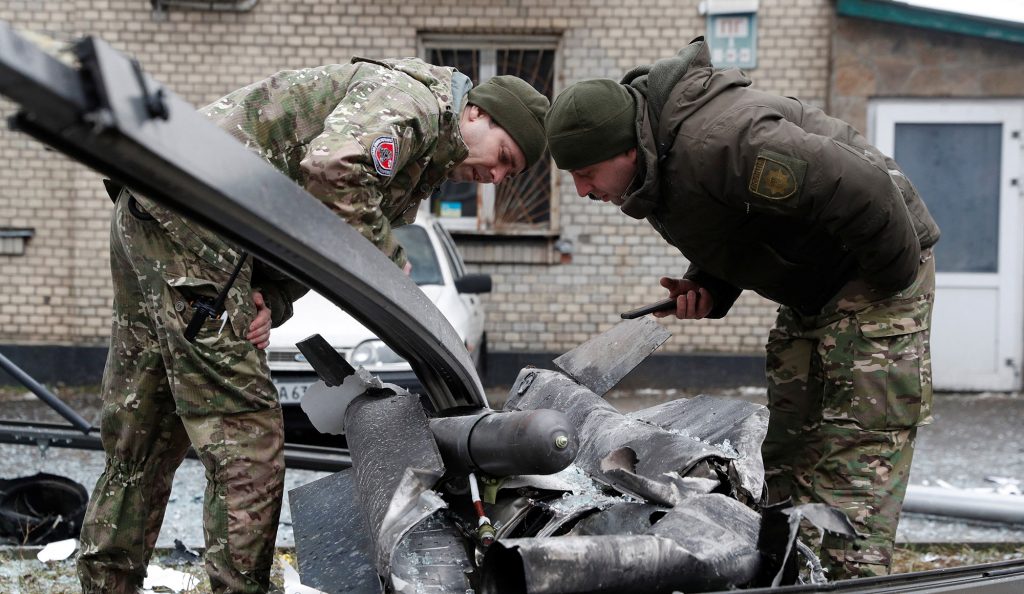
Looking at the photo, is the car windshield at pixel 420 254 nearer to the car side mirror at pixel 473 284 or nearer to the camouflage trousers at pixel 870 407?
the car side mirror at pixel 473 284

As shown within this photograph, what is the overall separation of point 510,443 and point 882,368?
1.38 metres

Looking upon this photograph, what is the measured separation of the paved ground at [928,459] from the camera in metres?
4.27

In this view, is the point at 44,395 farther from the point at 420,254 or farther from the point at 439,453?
the point at 420,254

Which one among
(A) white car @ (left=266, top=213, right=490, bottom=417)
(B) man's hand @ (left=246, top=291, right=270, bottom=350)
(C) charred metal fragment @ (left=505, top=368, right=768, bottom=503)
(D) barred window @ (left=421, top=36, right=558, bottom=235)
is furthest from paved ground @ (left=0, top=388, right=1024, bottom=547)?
(C) charred metal fragment @ (left=505, top=368, right=768, bottom=503)

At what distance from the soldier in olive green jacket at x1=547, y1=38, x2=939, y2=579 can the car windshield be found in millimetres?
3858

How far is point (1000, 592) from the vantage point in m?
1.53

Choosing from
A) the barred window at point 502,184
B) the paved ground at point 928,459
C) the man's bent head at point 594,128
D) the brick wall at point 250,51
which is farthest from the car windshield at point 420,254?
the man's bent head at point 594,128

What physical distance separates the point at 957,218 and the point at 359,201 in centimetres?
821

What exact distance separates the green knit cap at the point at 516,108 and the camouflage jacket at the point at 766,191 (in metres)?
0.31

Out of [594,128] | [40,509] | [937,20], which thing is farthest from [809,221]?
[937,20]

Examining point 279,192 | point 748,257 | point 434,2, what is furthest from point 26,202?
point 279,192

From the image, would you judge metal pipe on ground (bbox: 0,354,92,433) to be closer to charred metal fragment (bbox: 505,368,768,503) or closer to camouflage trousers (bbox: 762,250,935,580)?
charred metal fragment (bbox: 505,368,768,503)

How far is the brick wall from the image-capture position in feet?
29.2

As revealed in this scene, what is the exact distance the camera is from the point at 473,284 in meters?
6.55
